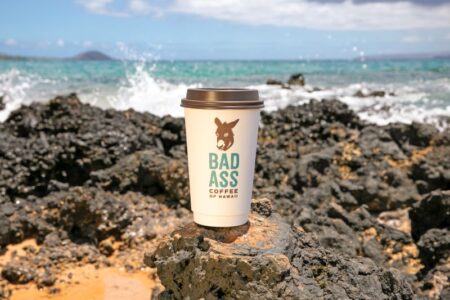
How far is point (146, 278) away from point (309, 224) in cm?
153

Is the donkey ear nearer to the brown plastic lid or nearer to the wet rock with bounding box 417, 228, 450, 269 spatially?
the brown plastic lid

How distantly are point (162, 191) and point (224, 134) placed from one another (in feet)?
11.9

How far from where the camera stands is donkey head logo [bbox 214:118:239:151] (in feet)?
7.27

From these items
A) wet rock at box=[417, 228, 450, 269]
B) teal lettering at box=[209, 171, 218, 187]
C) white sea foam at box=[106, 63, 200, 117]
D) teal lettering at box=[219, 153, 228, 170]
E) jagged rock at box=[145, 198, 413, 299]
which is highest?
teal lettering at box=[219, 153, 228, 170]

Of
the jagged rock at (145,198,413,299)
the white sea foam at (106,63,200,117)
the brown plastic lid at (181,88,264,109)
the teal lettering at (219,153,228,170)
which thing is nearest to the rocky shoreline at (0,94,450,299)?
the jagged rock at (145,198,413,299)

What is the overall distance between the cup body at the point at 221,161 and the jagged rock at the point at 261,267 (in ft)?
0.34

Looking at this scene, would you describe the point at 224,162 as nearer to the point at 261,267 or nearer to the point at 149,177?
the point at 261,267

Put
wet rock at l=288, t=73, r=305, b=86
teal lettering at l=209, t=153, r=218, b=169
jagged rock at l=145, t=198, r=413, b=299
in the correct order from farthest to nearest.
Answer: wet rock at l=288, t=73, r=305, b=86 → teal lettering at l=209, t=153, r=218, b=169 → jagged rock at l=145, t=198, r=413, b=299

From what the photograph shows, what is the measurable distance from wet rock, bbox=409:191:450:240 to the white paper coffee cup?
8.49 feet

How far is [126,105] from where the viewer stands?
51.2 ft

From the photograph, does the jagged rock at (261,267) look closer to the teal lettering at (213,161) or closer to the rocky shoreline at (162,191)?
the teal lettering at (213,161)

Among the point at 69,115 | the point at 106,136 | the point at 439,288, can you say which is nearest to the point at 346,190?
the point at 439,288

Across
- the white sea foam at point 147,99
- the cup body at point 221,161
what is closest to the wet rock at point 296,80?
the white sea foam at point 147,99

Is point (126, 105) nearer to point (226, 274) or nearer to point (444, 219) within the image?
point (444, 219)
